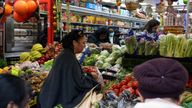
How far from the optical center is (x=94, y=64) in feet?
19.8

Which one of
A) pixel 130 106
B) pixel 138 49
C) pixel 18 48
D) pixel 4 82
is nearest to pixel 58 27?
pixel 18 48

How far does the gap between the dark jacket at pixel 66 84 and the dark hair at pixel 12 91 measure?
8.39 feet

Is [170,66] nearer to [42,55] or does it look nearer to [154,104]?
[154,104]

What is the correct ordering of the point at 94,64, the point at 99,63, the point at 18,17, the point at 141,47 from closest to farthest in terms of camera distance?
1. the point at 141,47
2. the point at 99,63
3. the point at 94,64
4. the point at 18,17

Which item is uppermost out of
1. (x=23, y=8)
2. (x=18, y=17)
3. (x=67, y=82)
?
(x=23, y=8)

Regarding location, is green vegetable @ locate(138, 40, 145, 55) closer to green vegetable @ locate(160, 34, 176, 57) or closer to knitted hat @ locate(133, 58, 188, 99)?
green vegetable @ locate(160, 34, 176, 57)

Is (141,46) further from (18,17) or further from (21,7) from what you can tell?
(18,17)

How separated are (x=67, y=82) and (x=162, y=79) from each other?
272cm

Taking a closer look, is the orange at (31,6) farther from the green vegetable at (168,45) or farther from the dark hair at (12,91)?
the dark hair at (12,91)

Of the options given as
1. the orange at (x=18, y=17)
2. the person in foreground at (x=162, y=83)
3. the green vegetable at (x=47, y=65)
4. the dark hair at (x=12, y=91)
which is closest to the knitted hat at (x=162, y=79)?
the person in foreground at (x=162, y=83)

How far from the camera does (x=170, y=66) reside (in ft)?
5.55

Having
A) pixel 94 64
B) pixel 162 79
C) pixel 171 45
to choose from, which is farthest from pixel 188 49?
pixel 162 79

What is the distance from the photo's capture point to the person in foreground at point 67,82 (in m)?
4.25

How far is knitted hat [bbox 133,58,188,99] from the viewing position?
5.42 feet
